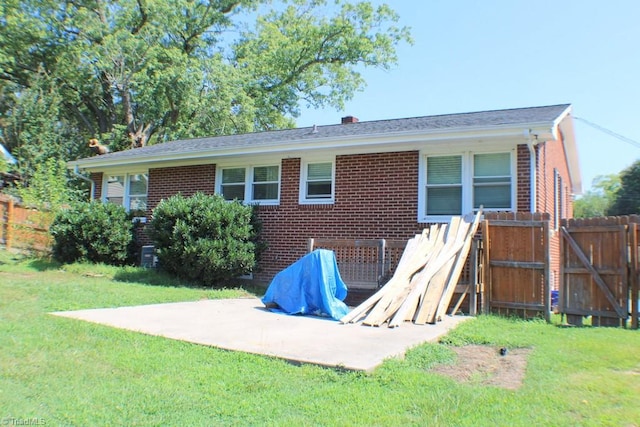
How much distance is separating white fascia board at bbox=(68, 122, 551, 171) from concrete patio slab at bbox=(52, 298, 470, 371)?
358 centimetres

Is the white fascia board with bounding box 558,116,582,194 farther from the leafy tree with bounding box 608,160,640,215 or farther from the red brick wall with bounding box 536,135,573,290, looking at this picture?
the leafy tree with bounding box 608,160,640,215

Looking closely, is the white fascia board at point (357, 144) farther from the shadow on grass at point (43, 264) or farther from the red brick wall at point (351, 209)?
the shadow on grass at point (43, 264)

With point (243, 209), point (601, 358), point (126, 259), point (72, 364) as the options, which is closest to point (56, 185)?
point (126, 259)

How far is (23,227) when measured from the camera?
15.5 meters

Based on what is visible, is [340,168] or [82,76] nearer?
[340,168]

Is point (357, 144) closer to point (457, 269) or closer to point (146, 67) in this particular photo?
point (457, 269)

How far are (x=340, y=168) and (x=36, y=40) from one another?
21580 mm

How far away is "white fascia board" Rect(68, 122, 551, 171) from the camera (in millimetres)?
9179

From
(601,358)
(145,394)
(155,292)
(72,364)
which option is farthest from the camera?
(155,292)

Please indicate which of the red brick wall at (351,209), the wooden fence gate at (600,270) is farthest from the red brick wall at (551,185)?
the red brick wall at (351,209)

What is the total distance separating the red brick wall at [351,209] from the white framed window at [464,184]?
0.26m

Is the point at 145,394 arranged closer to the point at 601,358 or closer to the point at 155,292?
the point at 601,358

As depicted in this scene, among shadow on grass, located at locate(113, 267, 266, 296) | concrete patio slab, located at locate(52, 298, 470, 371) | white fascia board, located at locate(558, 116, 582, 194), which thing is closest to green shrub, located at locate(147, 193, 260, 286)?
shadow on grass, located at locate(113, 267, 266, 296)

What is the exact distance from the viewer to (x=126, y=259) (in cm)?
1347
